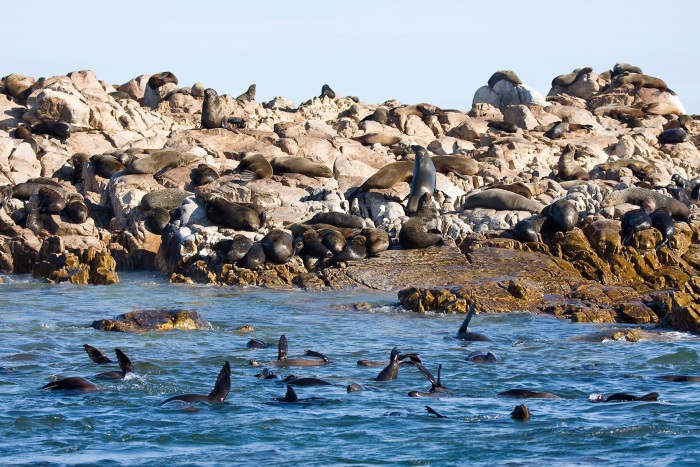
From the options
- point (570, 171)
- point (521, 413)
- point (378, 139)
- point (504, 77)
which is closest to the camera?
point (521, 413)

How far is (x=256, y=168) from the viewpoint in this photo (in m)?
23.4

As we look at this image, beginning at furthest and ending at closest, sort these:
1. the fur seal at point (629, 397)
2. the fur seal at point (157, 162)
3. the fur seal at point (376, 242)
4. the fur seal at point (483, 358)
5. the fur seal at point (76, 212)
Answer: the fur seal at point (157, 162), the fur seal at point (76, 212), the fur seal at point (376, 242), the fur seal at point (483, 358), the fur seal at point (629, 397)

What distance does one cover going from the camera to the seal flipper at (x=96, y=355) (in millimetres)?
10469

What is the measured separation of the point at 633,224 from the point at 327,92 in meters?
25.8

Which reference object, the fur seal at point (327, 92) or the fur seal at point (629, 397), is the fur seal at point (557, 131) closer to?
the fur seal at point (327, 92)

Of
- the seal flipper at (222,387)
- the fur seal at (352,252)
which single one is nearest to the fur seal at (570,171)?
the fur seal at (352,252)

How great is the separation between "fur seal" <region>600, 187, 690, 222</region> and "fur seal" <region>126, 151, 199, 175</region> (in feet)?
35.0

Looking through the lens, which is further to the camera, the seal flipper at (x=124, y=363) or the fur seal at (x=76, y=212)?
the fur seal at (x=76, y=212)

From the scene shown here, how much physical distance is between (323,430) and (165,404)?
64.6 inches

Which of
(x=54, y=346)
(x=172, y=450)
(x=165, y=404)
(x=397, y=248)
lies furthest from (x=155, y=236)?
(x=172, y=450)

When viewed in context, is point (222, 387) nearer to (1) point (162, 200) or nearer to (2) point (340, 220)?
(2) point (340, 220)

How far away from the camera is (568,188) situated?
24016 millimetres

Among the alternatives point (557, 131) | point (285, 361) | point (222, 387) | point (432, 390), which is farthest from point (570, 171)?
point (222, 387)

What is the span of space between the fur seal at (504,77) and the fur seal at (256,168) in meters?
18.5
